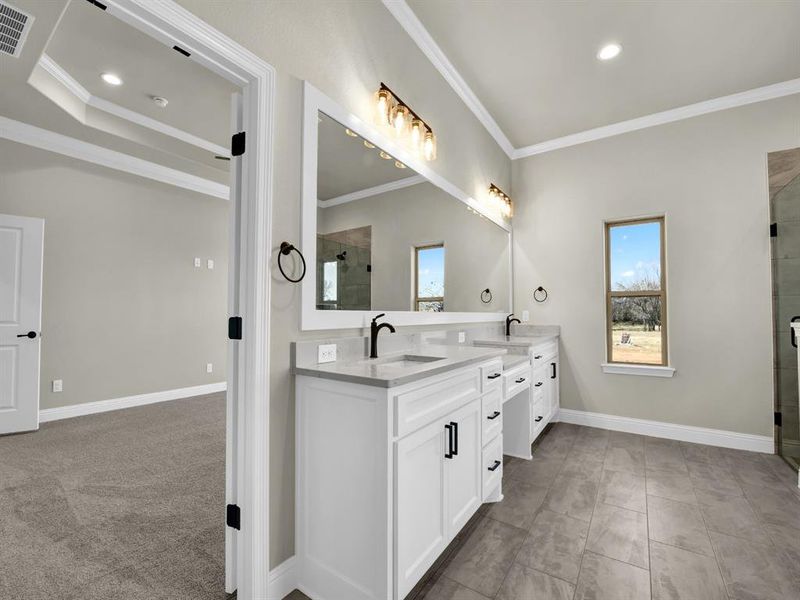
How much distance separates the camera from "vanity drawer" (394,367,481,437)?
141 cm

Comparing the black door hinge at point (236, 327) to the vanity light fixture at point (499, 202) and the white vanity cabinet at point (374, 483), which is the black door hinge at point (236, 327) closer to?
the white vanity cabinet at point (374, 483)

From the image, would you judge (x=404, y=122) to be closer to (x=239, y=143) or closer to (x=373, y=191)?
(x=373, y=191)

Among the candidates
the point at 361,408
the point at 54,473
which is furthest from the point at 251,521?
the point at 54,473

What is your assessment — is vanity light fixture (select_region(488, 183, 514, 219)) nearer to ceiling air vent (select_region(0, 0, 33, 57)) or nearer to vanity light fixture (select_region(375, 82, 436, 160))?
vanity light fixture (select_region(375, 82, 436, 160))

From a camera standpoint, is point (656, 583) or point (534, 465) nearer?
point (656, 583)

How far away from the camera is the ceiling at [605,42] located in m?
2.43

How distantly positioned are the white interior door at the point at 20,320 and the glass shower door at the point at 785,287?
6.48 metres

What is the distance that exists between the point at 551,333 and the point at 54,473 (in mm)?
4316

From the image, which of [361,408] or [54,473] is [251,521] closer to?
[361,408]

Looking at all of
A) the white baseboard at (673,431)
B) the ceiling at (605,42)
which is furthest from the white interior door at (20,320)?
the white baseboard at (673,431)

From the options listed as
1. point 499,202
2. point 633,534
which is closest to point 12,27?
point 499,202

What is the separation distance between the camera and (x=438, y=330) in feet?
9.23

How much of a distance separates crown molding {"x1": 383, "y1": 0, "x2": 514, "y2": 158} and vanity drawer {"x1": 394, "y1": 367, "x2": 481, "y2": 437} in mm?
2216

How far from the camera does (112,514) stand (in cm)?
210
